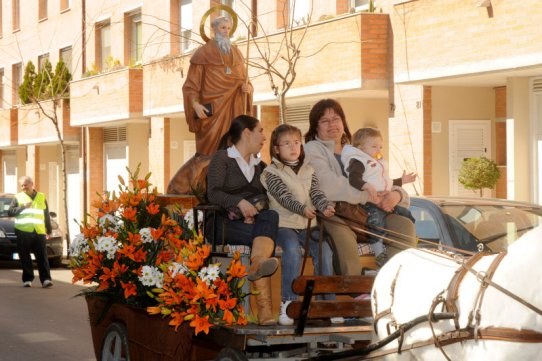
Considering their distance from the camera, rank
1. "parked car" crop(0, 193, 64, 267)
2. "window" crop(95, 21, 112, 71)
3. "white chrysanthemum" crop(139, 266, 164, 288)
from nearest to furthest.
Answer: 1. "white chrysanthemum" crop(139, 266, 164, 288)
2. "parked car" crop(0, 193, 64, 267)
3. "window" crop(95, 21, 112, 71)

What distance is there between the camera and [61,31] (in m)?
37.3

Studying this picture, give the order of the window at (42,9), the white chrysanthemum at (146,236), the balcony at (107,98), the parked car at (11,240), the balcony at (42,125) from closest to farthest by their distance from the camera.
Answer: the white chrysanthemum at (146,236) → the parked car at (11,240) → the balcony at (107,98) → the balcony at (42,125) → the window at (42,9)

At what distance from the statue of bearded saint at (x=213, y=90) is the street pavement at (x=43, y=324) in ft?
6.38

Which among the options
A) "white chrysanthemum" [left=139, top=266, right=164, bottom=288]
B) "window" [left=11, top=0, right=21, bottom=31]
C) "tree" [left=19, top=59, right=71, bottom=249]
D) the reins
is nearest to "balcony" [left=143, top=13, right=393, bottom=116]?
"white chrysanthemum" [left=139, top=266, right=164, bottom=288]

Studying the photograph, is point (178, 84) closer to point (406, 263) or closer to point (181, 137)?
point (181, 137)

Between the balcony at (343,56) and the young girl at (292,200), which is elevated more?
the balcony at (343,56)

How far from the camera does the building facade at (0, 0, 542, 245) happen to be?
18141 mm

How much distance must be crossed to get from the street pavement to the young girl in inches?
88.2

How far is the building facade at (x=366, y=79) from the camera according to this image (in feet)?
59.5

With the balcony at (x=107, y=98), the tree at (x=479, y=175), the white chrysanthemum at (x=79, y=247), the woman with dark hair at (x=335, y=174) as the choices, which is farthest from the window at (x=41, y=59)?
the woman with dark hair at (x=335, y=174)

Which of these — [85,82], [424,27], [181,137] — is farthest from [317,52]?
[85,82]

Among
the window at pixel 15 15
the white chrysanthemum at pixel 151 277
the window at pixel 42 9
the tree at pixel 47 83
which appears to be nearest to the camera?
the white chrysanthemum at pixel 151 277

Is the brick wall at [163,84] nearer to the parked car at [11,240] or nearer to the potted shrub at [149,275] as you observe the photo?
the parked car at [11,240]

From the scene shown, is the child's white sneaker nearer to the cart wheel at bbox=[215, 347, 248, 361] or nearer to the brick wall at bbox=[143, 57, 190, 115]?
the cart wheel at bbox=[215, 347, 248, 361]
